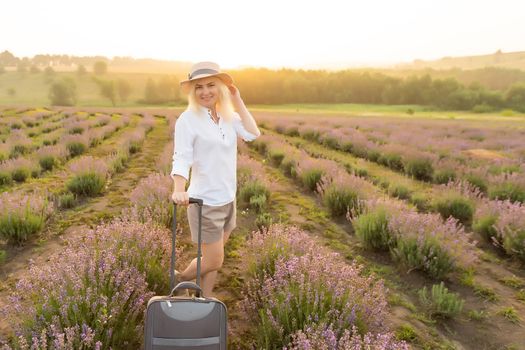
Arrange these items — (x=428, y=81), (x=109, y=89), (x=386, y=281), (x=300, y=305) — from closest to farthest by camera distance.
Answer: (x=300, y=305), (x=386, y=281), (x=428, y=81), (x=109, y=89)

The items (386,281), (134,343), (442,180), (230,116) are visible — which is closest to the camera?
(134,343)

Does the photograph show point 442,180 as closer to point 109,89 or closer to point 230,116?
point 230,116

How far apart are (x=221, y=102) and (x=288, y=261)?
140 cm

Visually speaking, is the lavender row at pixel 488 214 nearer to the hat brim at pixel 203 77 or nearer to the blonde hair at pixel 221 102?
the blonde hair at pixel 221 102

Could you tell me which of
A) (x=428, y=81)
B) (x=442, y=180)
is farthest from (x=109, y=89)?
(x=442, y=180)

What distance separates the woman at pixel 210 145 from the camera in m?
2.76

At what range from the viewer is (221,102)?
2.98m

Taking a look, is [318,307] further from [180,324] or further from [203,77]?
[203,77]

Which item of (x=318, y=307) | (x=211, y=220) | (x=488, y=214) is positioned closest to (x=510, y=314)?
(x=488, y=214)

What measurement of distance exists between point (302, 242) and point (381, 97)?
8162 centimetres

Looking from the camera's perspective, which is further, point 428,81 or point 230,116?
point 428,81

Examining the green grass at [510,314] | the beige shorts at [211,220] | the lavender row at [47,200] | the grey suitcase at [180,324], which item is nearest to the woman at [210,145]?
the beige shorts at [211,220]

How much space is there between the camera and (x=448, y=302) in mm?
3506

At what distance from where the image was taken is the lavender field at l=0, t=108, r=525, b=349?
8.21 feet
